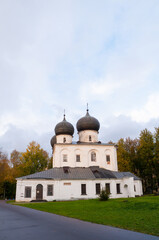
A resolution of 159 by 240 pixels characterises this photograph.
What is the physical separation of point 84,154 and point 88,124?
677cm

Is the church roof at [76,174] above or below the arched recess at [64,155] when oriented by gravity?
below

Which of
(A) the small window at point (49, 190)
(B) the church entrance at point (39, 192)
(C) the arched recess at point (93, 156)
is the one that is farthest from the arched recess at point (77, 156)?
(B) the church entrance at point (39, 192)

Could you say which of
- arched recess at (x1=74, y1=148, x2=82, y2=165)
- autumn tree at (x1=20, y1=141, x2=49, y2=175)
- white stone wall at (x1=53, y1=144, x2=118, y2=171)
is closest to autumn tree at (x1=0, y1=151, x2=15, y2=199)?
autumn tree at (x1=20, y1=141, x2=49, y2=175)

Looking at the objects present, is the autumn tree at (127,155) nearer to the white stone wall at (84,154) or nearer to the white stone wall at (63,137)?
the white stone wall at (84,154)

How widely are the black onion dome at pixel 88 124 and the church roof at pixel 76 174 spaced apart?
926 centimetres

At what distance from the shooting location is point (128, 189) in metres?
33.3

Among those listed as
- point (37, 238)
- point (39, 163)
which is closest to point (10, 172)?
point (39, 163)

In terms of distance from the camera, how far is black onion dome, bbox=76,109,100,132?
41.8 metres

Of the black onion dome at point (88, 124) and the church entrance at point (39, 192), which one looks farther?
the black onion dome at point (88, 124)

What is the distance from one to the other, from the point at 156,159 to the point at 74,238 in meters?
36.2

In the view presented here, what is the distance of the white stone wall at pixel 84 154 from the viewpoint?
37812mm

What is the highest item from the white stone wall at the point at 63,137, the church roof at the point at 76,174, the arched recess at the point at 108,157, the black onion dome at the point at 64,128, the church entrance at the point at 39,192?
the black onion dome at the point at 64,128

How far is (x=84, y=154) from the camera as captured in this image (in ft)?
127

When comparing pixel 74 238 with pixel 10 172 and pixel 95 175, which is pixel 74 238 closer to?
pixel 95 175
